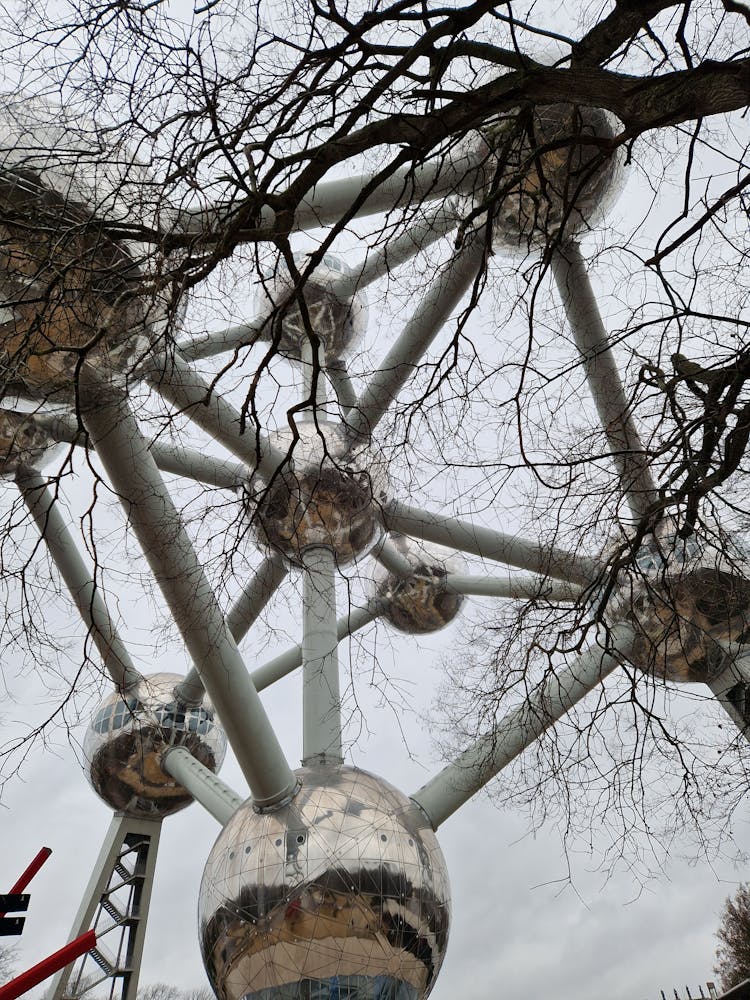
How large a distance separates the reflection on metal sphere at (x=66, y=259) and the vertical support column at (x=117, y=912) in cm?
969

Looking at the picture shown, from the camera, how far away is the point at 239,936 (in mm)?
7570

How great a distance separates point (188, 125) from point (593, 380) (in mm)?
3947

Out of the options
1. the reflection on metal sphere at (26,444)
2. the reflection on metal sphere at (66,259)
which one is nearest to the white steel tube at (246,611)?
the reflection on metal sphere at (26,444)

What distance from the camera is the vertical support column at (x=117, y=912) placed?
12180 mm

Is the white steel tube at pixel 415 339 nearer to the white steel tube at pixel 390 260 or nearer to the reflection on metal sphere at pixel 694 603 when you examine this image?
the white steel tube at pixel 390 260

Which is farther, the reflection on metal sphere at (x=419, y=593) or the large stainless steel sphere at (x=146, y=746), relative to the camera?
the reflection on metal sphere at (x=419, y=593)

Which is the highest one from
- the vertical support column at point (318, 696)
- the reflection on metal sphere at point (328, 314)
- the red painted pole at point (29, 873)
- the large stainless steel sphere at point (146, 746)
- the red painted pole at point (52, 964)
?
the reflection on metal sphere at point (328, 314)

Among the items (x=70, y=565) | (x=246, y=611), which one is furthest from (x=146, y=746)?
(x=70, y=565)

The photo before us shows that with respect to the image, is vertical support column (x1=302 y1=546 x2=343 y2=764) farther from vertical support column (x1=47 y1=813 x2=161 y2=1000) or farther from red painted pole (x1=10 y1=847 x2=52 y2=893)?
vertical support column (x1=47 y1=813 x2=161 y2=1000)

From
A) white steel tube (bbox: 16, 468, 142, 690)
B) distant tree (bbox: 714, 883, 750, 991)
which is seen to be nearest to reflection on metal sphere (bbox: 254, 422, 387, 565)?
white steel tube (bbox: 16, 468, 142, 690)

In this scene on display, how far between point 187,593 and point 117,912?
8139 mm

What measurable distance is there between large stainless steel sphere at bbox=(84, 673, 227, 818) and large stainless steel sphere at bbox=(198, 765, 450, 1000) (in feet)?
11.8

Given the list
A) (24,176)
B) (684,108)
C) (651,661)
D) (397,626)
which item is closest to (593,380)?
(651,661)

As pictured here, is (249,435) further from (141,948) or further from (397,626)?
(141,948)
